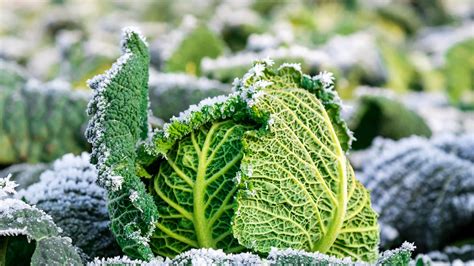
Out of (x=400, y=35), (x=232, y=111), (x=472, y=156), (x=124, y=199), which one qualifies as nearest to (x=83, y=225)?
(x=124, y=199)

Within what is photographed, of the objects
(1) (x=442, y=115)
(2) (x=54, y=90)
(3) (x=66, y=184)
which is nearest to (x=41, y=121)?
(2) (x=54, y=90)

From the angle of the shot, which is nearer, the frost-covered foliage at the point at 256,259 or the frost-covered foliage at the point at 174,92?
the frost-covered foliage at the point at 256,259

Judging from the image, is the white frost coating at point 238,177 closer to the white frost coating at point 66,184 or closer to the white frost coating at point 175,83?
the white frost coating at point 66,184

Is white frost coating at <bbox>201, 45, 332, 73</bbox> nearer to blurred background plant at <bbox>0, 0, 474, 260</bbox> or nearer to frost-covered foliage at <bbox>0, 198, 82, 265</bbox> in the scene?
blurred background plant at <bbox>0, 0, 474, 260</bbox>

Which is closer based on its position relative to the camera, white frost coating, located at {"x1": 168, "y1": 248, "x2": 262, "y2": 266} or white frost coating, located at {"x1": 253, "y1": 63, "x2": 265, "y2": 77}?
white frost coating, located at {"x1": 168, "y1": 248, "x2": 262, "y2": 266}

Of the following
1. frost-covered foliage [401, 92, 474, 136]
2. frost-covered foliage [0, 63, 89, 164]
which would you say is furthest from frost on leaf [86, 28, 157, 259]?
frost-covered foliage [401, 92, 474, 136]

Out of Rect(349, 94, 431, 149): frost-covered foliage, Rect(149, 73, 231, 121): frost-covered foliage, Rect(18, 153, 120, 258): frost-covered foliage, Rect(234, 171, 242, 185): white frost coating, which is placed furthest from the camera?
Rect(349, 94, 431, 149): frost-covered foliage

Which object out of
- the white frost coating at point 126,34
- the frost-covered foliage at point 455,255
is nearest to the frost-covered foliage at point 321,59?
the frost-covered foliage at point 455,255
